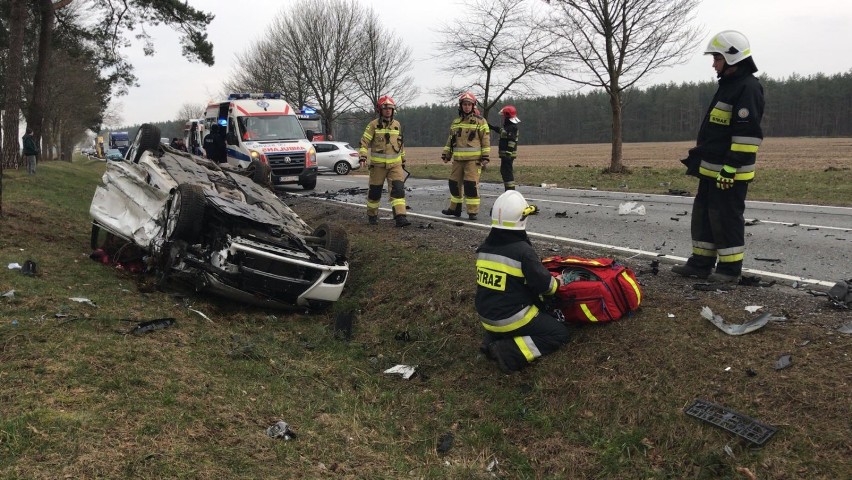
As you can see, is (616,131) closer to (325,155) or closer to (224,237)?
(325,155)

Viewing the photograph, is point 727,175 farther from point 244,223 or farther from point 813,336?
point 244,223

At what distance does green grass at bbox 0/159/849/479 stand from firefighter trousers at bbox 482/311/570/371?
8 centimetres

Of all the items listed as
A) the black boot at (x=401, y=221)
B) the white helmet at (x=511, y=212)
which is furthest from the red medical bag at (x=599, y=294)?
the black boot at (x=401, y=221)

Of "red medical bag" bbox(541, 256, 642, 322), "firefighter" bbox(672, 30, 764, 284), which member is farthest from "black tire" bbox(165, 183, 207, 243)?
"firefighter" bbox(672, 30, 764, 284)

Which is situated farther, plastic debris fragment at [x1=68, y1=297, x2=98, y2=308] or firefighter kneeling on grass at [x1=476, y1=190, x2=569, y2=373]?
plastic debris fragment at [x1=68, y1=297, x2=98, y2=308]

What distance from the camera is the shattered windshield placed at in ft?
50.6

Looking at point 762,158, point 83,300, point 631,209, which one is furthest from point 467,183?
point 762,158

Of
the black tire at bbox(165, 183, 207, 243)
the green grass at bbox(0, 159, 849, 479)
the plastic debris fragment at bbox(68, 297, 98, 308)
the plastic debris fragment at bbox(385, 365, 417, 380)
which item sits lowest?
the plastic debris fragment at bbox(385, 365, 417, 380)

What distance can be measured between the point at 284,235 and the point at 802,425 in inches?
177

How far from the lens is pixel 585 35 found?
1642 cm

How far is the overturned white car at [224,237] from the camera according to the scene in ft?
17.6

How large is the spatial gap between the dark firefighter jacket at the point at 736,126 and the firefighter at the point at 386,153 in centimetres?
458

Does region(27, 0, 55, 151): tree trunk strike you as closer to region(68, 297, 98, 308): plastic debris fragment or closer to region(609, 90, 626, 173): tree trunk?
region(68, 297, 98, 308): plastic debris fragment

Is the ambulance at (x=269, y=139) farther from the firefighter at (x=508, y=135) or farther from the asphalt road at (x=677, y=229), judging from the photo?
the firefighter at (x=508, y=135)
